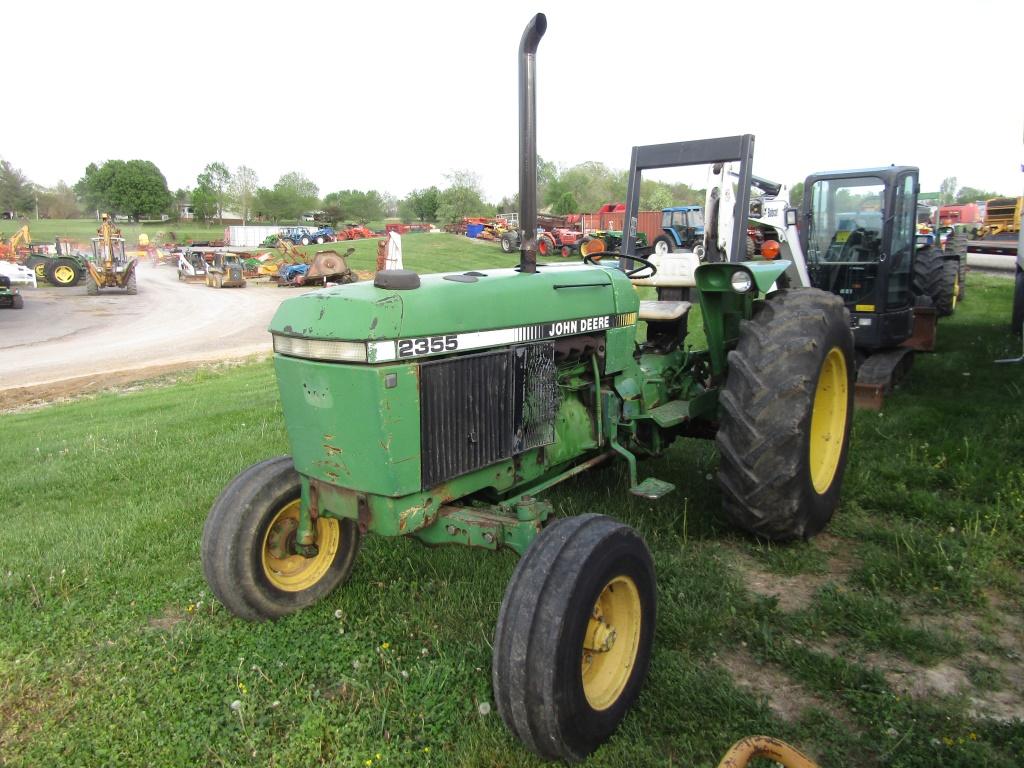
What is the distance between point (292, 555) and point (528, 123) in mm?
2243

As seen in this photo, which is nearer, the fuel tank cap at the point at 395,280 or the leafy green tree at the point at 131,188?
the fuel tank cap at the point at 395,280

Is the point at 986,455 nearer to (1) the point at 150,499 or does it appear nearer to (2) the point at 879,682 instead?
(2) the point at 879,682

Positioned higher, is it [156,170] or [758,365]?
[156,170]

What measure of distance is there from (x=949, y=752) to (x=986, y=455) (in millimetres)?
2958

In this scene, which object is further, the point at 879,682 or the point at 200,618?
the point at 200,618

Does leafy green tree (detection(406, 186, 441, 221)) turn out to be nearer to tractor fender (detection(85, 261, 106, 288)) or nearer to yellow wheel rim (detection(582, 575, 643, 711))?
tractor fender (detection(85, 261, 106, 288))

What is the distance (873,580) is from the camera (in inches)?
136

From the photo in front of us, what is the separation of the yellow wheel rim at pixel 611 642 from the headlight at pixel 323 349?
3.98 ft

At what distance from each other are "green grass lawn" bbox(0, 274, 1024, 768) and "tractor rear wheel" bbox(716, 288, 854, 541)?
0.93 ft

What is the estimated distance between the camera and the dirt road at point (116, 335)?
11.5 m

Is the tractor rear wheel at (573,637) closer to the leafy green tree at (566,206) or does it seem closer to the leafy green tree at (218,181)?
the leafy green tree at (566,206)

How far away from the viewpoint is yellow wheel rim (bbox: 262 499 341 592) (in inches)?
131

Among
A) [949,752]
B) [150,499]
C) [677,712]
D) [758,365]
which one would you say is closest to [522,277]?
[758,365]

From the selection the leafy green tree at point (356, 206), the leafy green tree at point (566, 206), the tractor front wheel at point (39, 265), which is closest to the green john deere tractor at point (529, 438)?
the tractor front wheel at point (39, 265)
